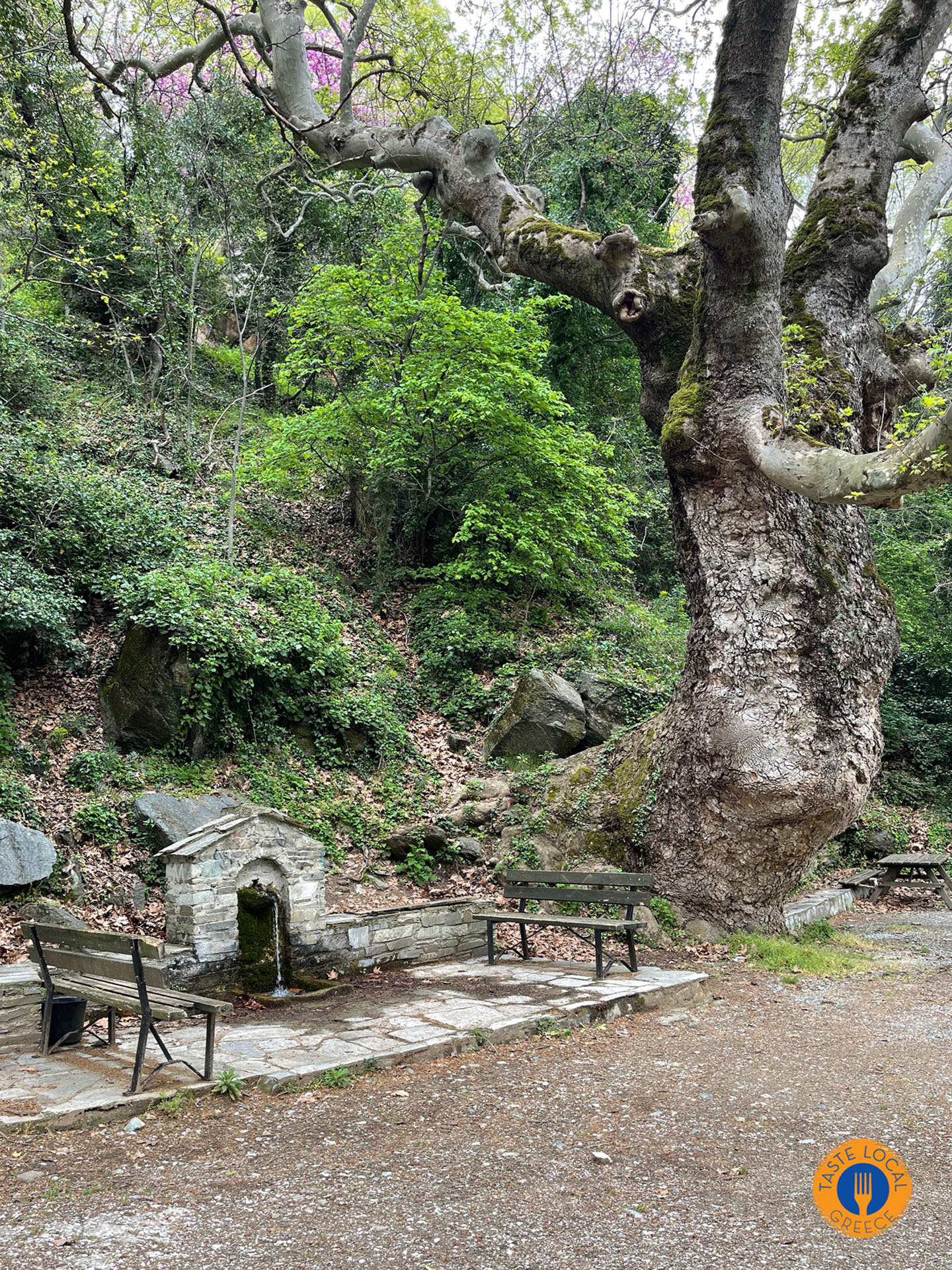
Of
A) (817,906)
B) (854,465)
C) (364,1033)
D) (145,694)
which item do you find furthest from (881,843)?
(145,694)

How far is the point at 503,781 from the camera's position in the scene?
1038cm

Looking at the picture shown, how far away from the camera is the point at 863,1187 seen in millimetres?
3299

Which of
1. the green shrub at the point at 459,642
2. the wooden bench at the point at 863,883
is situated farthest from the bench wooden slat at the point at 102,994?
the wooden bench at the point at 863,883

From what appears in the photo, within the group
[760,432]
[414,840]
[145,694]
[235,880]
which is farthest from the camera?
[414,840]

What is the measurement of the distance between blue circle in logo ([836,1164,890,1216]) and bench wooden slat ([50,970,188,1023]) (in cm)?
315

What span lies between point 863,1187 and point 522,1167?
1335mm

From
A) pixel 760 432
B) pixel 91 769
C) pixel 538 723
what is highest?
pixel 760 432

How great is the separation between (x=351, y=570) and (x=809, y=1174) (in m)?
11.8

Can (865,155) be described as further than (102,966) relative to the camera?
Yes

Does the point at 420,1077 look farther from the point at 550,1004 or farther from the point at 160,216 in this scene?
the point at 160,216

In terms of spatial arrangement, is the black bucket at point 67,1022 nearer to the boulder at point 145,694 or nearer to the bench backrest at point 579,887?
the bench backrest at point 579,887

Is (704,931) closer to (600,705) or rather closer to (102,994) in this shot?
(600,705)

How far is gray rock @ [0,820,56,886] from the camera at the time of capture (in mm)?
6656

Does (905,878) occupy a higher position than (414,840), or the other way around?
(414,840)
